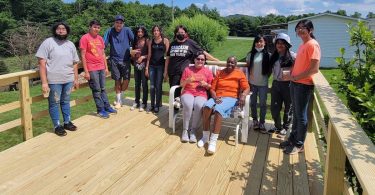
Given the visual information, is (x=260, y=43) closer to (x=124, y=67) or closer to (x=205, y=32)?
(x=124, y=67)

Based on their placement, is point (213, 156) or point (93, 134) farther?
point (93, 134)

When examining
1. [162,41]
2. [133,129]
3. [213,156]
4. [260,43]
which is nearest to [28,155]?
[133,129]

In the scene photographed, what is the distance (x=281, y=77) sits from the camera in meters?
3.83

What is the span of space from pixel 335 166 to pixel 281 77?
1966 mm

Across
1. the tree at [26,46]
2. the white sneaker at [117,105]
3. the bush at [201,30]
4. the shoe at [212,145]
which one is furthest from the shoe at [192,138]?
the bush at [201,30]

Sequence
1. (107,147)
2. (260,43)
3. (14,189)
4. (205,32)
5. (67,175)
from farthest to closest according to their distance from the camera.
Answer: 1. (205,32)
2. (260,43)
3. (107,147)
4. (67,175)
5. (14,189)

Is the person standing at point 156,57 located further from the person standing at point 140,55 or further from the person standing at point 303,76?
the person standing at point 303,76

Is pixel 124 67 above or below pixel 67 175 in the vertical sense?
above

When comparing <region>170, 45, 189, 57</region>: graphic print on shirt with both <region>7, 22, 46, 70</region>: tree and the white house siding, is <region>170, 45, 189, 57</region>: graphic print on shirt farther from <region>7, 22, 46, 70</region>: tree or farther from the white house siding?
<region>7, 22, 46, 70</region>: tree

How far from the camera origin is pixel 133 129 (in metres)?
4.42

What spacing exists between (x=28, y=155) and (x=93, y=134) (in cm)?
85

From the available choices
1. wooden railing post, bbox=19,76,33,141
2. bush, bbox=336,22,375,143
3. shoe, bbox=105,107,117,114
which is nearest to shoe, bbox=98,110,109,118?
shoe, bbox=105,107,117,114

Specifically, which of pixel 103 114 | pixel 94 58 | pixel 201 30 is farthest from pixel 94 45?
pixel 201 30

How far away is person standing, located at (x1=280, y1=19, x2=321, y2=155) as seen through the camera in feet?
10.4
